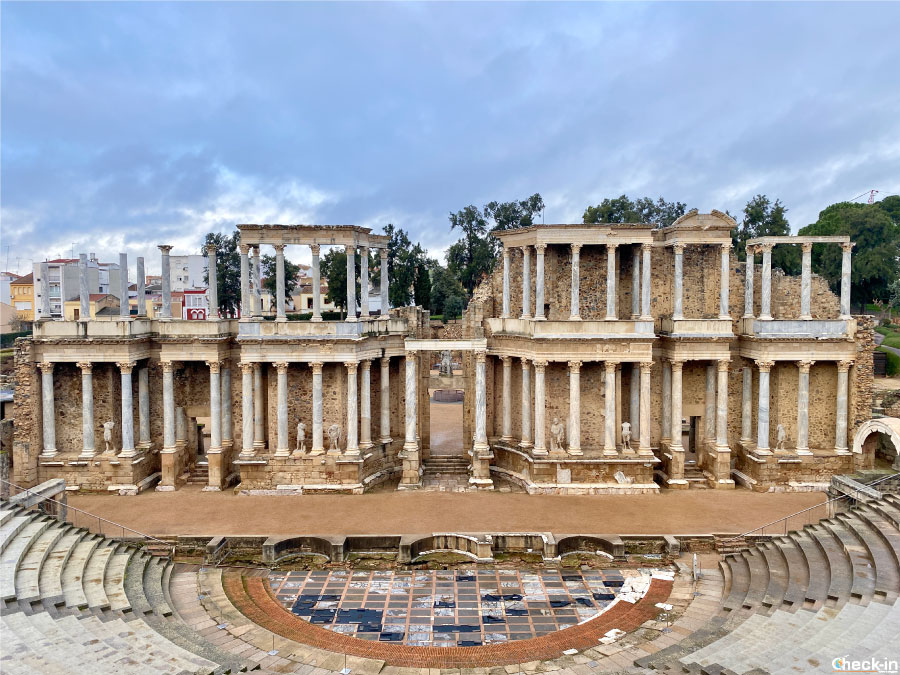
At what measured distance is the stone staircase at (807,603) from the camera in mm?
11820

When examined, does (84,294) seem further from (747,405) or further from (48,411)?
(747,405)

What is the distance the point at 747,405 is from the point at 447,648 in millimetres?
18531

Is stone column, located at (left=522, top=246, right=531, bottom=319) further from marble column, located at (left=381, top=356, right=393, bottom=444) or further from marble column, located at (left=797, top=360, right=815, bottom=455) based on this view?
marble column, located at (left=797, top=360, right=815, bottom=455)

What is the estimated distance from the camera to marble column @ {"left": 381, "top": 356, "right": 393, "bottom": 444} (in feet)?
89.8

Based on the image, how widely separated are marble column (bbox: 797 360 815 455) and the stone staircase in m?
7.44

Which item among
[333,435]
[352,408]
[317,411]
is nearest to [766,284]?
[352,408]

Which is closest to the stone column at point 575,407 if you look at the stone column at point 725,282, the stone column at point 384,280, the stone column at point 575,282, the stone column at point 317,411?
the stone column at point 575,282

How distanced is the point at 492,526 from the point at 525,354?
762cm

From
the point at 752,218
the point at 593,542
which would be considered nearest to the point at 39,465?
the point at 593,542

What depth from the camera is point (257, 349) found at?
2547 cm

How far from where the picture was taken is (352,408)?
25625 millimetres

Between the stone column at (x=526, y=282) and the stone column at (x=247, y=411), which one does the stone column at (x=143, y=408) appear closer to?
the stone column at (x=247, y=411)

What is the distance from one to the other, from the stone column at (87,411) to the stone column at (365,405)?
10.6 m

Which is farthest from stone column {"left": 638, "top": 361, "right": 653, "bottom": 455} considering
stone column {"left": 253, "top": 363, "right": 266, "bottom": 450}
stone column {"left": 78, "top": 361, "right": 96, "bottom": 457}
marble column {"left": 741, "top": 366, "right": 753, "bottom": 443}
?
stone column {"left": 78, "top": 361, "right": 96, "bottom": 457}
